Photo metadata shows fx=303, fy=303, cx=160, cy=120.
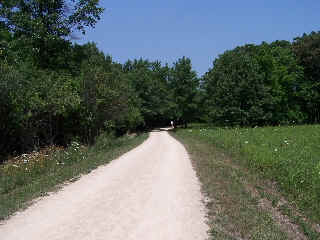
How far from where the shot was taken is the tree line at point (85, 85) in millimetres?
20094

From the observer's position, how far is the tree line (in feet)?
65.9

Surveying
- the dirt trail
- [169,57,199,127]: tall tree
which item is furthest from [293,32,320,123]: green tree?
the dirt trail

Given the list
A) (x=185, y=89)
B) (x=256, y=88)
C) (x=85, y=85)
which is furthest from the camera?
(x=185, y=89)

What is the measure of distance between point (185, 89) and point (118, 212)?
2130 inches

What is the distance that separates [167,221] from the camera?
6141 millimetres

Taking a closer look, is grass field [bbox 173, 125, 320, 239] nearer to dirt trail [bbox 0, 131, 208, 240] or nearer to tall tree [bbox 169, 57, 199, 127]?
dirt trail [bbox 0, 131, 208, 240]

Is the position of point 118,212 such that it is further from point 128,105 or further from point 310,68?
point 310,68

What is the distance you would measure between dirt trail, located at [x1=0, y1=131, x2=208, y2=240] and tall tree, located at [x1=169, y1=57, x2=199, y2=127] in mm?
49184

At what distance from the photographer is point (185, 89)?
59906 mm

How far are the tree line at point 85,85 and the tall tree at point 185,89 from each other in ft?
1.48

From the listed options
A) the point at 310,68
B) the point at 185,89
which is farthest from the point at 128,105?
the point at 310,68

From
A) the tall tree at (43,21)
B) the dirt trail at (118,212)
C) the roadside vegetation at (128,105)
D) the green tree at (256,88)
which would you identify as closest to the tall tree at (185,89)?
the roadside vegetation at (128,105)

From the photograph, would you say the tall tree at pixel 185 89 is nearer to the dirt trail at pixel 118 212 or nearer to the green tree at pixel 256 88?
the green tree at pixel 256 88

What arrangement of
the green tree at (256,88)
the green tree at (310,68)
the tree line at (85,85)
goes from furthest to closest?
the green tree at (310,68)
the green tree at (256,88)
the tree line at (85,85)
